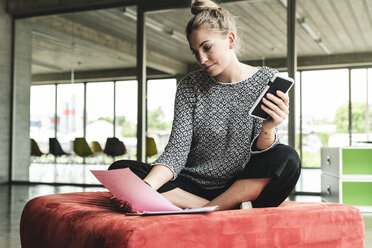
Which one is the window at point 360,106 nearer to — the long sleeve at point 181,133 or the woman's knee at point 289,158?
the long sleeve at point 181,133

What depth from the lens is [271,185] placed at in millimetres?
1519

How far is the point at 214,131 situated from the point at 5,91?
6536 mm

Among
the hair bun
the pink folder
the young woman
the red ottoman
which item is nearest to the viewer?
the red ottoman

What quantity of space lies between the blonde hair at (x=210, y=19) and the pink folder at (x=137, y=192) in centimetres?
63

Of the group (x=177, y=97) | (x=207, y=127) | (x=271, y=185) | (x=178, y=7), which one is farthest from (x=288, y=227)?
(x=178, y=7)

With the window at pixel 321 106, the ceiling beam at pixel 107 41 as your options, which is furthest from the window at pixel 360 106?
the ceiling beam at pixel 107 41

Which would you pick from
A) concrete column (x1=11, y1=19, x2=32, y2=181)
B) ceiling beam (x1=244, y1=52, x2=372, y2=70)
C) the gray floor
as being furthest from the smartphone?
concrete column (x1=11, y1=19, x2=32, y2=181)

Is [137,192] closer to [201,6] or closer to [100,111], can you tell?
[201,6]

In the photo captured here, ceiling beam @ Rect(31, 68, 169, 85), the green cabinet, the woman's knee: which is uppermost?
ceiling beam @ Rect(31, 68, 169, 85)

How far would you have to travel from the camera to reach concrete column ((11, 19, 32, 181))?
752 centimetres

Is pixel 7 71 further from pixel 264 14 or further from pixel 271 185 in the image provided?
pixel 271 185

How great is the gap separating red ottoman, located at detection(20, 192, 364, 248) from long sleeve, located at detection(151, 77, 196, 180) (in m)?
0.29

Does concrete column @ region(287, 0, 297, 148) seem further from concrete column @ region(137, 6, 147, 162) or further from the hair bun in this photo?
the hair bun

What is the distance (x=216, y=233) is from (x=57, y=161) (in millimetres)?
6221
